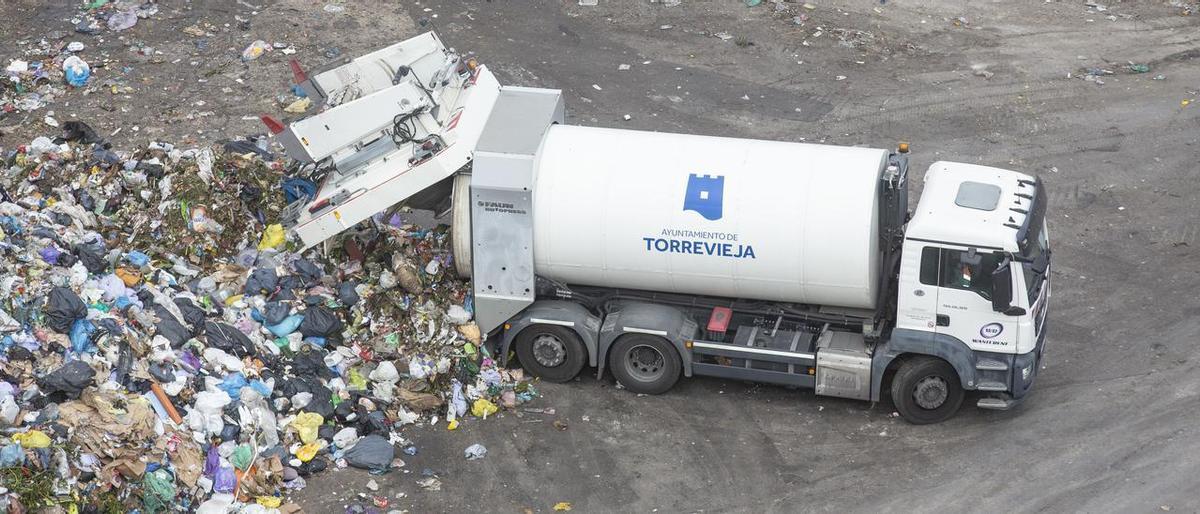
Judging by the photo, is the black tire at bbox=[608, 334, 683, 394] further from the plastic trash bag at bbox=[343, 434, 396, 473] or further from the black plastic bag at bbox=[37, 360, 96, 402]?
the black plastic bag at bbox=[37, 360, 96, 402]

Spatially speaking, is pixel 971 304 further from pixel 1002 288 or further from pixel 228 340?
A: pixel 228 340

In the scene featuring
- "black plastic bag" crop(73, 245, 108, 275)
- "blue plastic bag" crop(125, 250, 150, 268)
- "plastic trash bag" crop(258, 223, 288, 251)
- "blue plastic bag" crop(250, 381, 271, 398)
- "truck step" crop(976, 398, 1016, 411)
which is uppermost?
"black plastic bag" crop(73, 245, 108, 275)

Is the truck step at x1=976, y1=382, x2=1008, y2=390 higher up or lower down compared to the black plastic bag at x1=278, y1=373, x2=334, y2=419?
higher up

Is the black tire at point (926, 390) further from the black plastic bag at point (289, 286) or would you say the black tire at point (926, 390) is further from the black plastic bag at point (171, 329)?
the black plastic bag at point (171, 329)

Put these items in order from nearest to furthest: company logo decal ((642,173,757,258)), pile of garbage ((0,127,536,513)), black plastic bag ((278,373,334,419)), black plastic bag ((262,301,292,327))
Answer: pile of garbage ((0,127,536,513)), company logo decal ((642,173,757,258)), black plastic bag ((278,373,334,419)), black plastic bag ((262,301,292,327))

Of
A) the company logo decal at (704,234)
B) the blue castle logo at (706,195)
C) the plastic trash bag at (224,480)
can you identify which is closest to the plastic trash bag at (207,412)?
the plastic trash bag at (224,480)

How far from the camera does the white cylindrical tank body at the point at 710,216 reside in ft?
34.6

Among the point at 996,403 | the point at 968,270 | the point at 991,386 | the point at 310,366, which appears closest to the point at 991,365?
the point at 991,386

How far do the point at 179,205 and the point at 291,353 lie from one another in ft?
6.79

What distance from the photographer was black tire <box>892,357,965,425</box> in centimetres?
1087

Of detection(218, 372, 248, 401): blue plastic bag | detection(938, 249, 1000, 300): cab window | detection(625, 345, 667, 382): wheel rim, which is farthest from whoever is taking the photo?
detection(625, 345, 667, 382): wheel rim

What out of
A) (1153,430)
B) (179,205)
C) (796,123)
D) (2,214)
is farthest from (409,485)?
(796,123)

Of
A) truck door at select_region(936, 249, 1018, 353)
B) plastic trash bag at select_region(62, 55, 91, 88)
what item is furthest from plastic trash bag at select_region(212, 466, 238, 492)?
plastic trash bag at select_region(62, 55, 91, 88)

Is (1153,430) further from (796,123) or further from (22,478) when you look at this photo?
(22,478)
